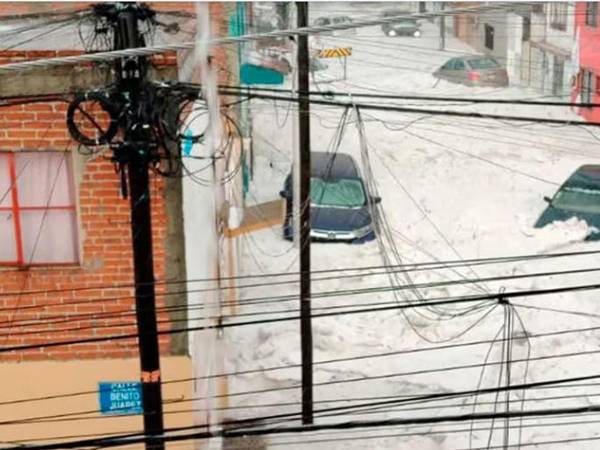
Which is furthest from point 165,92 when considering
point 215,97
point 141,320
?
point 141,320

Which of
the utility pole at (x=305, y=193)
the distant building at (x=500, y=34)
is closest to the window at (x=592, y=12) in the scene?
the distant building at (x=500, y=34)

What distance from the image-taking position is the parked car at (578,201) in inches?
661

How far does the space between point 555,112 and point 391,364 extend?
1317 centimetres

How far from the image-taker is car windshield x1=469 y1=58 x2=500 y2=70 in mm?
25594

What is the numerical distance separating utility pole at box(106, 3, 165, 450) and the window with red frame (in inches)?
48.6

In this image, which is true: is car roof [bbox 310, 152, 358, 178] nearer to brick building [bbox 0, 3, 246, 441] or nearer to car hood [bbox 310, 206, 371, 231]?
car hood [bbox 310, 206, 371, 231]

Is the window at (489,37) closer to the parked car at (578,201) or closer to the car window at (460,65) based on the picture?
the car window at (460,65)

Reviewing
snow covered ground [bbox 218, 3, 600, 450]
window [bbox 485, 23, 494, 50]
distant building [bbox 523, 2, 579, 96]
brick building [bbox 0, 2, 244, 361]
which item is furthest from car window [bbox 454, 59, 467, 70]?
brick building [bbox 0, 2, 244, 361]

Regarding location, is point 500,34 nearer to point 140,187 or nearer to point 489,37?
point 489,37

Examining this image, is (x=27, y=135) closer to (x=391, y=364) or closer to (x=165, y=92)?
(x=165, y=92)

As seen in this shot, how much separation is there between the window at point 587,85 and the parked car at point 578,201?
4.37 meters

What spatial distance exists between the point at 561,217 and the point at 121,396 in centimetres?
1064

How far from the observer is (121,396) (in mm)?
8148

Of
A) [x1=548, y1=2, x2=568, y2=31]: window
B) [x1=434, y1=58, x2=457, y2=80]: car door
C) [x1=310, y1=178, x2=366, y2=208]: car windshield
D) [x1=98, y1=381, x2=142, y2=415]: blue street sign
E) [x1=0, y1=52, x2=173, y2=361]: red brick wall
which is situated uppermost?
[x1=548, y1=2, x2=568, y2=31]: window
